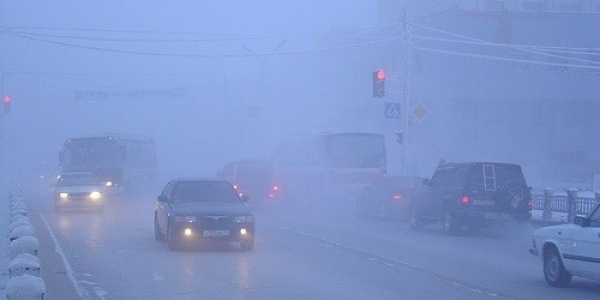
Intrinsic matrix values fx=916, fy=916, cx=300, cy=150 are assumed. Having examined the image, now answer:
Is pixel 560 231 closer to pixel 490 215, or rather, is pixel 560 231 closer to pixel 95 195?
pixel 490 215

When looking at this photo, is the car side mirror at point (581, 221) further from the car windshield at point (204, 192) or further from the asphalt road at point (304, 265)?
the car windshield at point (204, 192)

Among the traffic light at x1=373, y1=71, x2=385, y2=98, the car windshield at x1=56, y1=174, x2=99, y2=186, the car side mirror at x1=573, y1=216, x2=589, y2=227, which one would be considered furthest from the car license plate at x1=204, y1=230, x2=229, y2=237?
the traffic light at x1=373, y1=71, x2=385, y2=98

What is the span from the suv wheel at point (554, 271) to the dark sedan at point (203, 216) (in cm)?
693

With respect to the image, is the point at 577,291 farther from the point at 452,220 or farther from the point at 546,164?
the point at 546,164

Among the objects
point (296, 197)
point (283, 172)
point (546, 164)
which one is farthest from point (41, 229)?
point (546, 164)

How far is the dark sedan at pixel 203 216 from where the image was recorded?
1928 cm

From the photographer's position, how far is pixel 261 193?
3788cm

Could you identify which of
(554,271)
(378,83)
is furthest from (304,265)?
(378,83)

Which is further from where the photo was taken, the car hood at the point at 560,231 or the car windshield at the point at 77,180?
the car windshield at the point at 77,180

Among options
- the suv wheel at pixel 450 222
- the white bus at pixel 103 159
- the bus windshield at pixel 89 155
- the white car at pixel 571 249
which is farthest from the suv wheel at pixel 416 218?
the bus windshield at pixel 89 155

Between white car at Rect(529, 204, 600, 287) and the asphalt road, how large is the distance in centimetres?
31

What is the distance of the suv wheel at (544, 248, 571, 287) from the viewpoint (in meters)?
14.4

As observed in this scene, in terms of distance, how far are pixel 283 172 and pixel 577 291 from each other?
33728 mm

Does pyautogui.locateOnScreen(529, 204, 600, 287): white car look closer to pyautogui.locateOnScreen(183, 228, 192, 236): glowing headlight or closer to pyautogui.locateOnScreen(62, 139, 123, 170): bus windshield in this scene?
pyautogui.locateOnScreen(183, 228, 192, 236): glowing headlight
